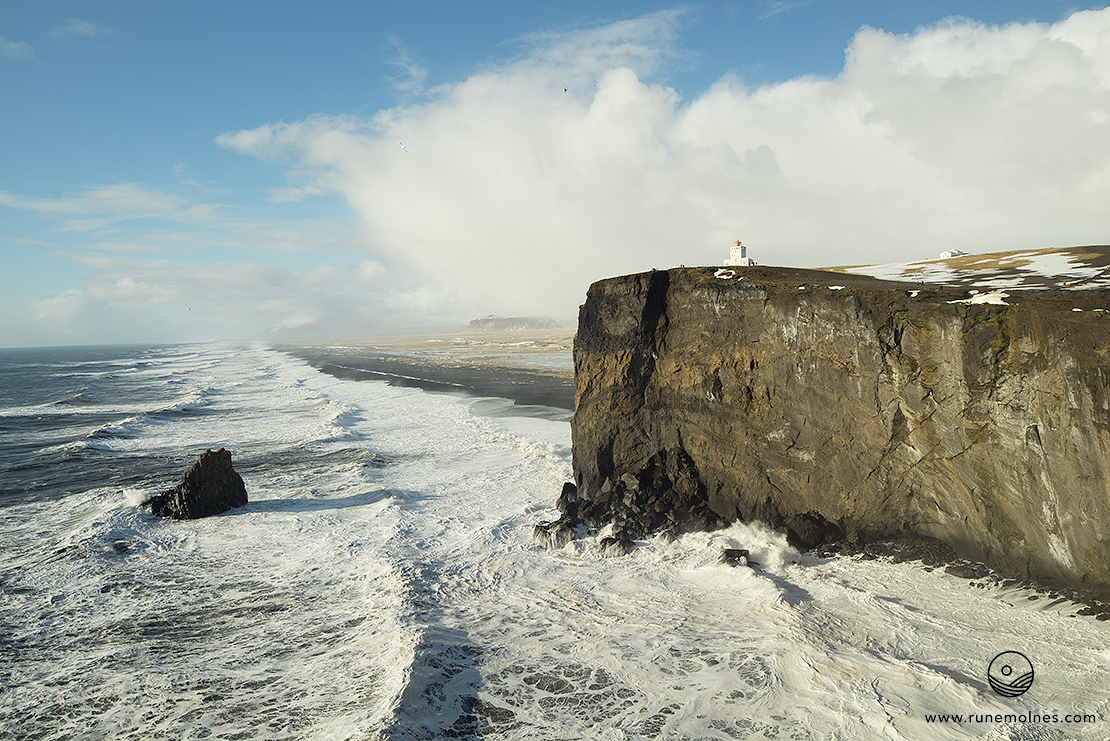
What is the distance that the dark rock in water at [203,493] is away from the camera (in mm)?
16734

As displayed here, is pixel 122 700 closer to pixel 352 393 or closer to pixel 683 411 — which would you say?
pixel 683 411

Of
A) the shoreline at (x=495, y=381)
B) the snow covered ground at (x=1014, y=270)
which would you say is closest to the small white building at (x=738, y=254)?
the snow covered ground at (x=1014, y=270)

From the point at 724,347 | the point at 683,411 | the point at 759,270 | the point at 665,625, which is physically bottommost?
the point at 665,625

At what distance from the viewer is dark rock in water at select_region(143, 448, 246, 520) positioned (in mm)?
16734

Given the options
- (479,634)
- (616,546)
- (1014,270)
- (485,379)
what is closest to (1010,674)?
(616,546)

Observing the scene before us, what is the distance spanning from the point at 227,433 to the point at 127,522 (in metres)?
15.5

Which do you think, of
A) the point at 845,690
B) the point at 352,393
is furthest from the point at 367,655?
the point at 352,393

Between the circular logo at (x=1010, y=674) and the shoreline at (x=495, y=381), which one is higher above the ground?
the shoreline at (x=495, y=381)

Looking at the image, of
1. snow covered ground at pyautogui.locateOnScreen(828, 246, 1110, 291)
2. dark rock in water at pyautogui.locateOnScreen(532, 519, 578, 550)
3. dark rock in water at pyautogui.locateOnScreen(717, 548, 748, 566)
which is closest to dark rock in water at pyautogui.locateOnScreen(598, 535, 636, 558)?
dark rock in water at pyautogui.locateOnScreen(532, 519, 578, 550)

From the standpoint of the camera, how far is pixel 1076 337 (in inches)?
343

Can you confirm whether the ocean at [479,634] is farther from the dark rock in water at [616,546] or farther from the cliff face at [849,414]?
the cliff face at [849,414]

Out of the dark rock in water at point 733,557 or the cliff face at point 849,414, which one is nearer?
the cliff face at point 849,414

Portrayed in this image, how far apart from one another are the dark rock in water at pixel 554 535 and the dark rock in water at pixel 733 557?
370cm

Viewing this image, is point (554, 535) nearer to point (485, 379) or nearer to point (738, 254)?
point (738, 254)
